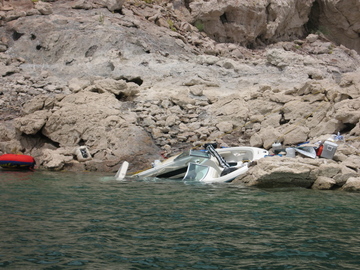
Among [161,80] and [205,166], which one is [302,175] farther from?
[161,80]

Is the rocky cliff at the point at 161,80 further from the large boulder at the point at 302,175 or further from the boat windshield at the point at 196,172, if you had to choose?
the boat windshield at the point at 196,172

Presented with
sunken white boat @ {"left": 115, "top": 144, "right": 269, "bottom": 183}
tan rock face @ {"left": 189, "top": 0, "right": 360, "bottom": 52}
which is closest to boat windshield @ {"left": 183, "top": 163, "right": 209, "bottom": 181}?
sunken white boat @ {"left": 115, "top": 144, "right": 269, "bottom": 183}

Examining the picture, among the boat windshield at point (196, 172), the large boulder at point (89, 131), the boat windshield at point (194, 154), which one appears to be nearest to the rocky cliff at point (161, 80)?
the large boulder at point (89, 131)

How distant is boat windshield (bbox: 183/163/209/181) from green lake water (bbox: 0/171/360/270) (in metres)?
1.51

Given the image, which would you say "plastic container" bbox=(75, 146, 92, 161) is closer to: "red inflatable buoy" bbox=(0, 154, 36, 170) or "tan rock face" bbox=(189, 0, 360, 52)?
"red inflatable buoy" bbox=(0, 154, 36, 170)

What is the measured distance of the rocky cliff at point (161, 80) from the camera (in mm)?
13711

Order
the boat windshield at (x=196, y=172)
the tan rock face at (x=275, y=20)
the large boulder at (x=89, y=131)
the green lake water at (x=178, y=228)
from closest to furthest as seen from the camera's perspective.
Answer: the green lake water at (x=178, y=228)
the boat windshield at (x=196, y=172)
the large boulder at (x=89, y=131)
the tan rock face at (x=275, y=20)

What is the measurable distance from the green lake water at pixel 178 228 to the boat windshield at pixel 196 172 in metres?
1.51

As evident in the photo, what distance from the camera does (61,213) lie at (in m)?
6.00

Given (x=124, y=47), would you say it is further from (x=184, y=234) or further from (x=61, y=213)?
(x=184, y=234)

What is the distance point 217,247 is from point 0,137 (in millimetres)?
12508

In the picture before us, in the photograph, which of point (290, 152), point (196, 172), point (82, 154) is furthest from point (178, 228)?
point (82, 154)

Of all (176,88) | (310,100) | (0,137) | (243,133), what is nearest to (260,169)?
(243,133)

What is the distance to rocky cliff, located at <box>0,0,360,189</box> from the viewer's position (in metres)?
13.7
